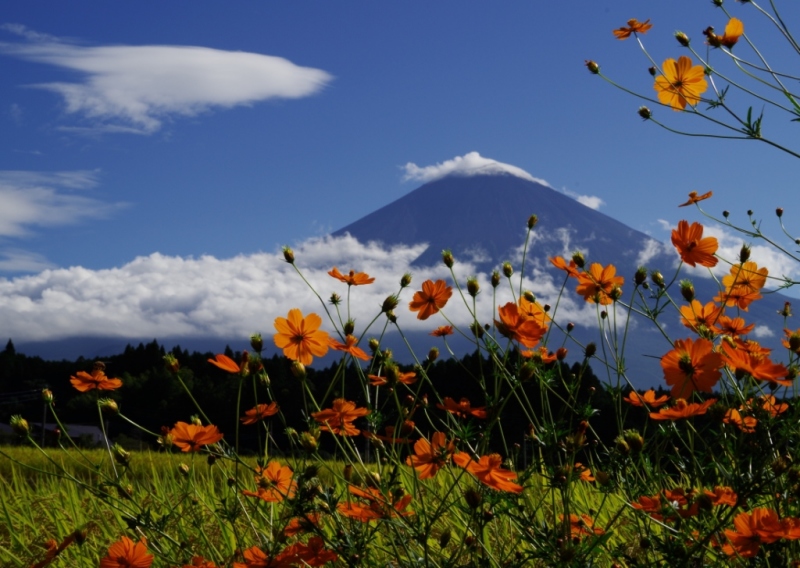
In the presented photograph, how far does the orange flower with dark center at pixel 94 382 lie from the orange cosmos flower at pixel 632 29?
6.35 ft

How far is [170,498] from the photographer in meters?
3.88

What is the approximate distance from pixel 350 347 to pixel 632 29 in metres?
1.50

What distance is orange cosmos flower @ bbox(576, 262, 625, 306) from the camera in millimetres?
2250

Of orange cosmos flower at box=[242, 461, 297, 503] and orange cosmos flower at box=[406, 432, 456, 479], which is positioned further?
orange cosmos flower at box=[242, 461, 297, 503]

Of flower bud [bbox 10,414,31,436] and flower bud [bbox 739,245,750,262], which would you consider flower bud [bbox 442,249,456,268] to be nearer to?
flower bud [bbox 739,245,750,262]

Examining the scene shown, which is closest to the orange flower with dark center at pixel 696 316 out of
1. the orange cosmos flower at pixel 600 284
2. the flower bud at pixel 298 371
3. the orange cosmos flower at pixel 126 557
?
the orange cosmos flower at pixel 600 284

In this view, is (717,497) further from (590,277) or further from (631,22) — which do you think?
(631,22)

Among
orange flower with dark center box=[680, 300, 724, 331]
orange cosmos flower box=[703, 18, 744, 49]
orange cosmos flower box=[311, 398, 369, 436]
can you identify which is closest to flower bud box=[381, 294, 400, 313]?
orange cosmos flower box=[311, 398, 369, 436]

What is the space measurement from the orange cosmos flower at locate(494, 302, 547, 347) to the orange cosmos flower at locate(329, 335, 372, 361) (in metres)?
0.42

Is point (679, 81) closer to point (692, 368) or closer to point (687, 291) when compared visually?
point (687, 291)

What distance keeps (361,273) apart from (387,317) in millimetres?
187

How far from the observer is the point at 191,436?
6.30 ft

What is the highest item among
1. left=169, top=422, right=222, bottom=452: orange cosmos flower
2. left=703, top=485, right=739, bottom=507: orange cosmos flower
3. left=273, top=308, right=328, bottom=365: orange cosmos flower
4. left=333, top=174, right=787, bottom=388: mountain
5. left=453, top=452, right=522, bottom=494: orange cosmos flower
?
left=333, top=174, right=787, bottom=388: mountain

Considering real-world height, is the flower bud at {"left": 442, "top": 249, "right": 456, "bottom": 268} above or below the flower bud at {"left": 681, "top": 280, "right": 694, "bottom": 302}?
above
